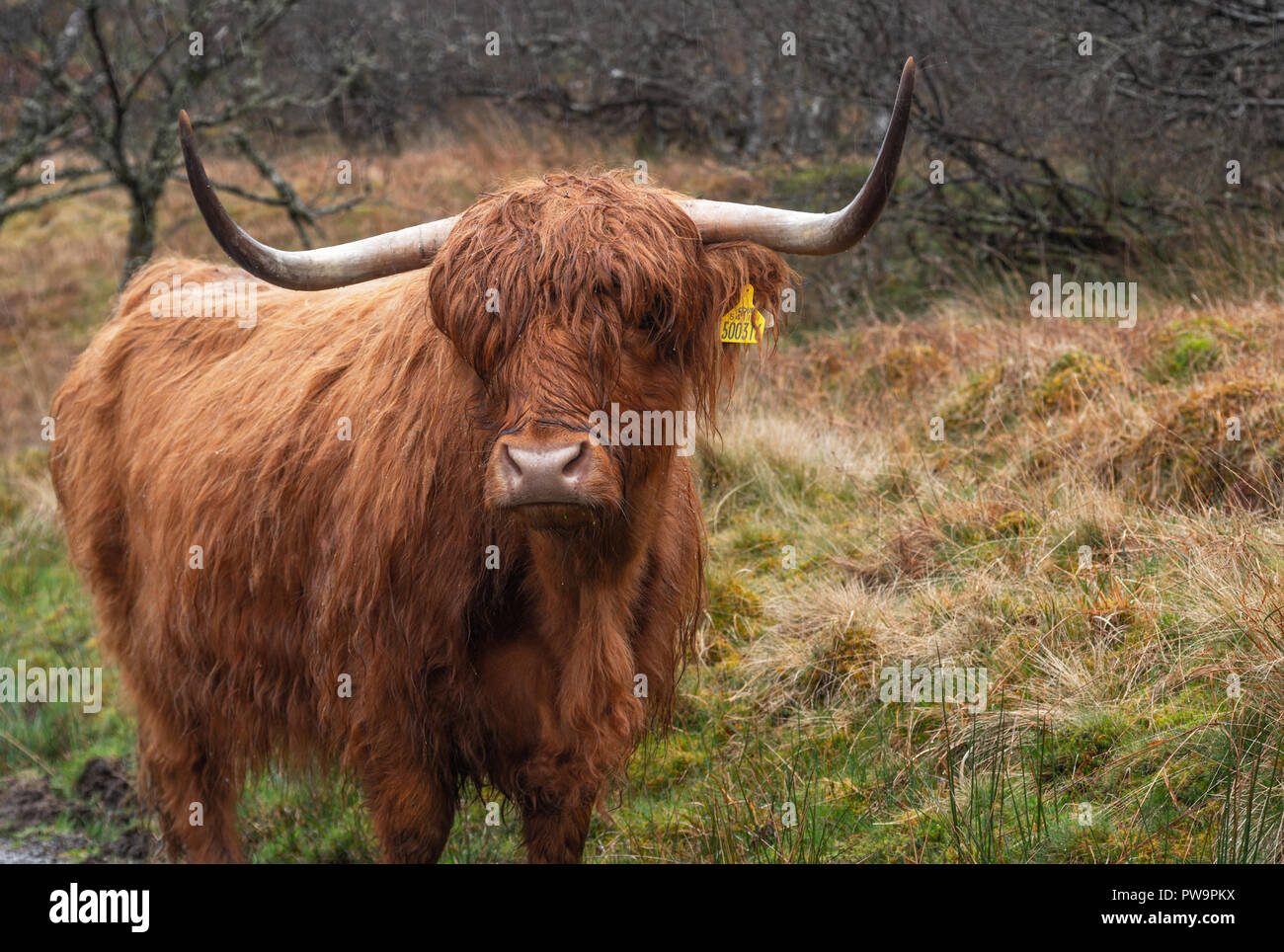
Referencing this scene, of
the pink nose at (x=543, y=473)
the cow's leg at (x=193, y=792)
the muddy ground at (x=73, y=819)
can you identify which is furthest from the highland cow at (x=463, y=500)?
the muddy ground at (x=73, y=819)

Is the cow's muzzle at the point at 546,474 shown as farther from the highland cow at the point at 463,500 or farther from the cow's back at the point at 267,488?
the cow's back at the point at 267,488

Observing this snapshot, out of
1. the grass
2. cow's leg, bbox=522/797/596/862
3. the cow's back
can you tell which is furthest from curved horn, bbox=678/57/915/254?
cow's leg, bbox=522/797/596/862

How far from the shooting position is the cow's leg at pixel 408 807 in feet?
10.0

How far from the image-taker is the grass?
117 inches

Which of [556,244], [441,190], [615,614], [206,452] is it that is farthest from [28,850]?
[441,190]

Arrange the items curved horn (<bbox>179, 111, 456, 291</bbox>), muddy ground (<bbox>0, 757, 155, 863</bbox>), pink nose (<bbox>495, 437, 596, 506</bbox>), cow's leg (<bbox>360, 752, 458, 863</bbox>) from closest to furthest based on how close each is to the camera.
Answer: pink nose (<bbox>495, 437, 596, 506</bbox>) → curved horn (<bbox>179, 111, 456, 291</bbox>) → cow's leg (<bbox>360, 752, 458, 863</bbox>) → muddy ground (<bbox>0, 757, 155, 863</bbox>)

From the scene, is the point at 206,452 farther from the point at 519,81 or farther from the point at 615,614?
→ the point at 519,81

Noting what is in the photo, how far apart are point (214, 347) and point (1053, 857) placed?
3.22 m

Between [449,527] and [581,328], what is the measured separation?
25.8 inches

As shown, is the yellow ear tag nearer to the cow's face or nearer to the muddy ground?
the cow's face

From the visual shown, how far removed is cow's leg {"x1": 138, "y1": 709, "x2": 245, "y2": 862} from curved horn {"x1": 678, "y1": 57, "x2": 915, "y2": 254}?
254cm

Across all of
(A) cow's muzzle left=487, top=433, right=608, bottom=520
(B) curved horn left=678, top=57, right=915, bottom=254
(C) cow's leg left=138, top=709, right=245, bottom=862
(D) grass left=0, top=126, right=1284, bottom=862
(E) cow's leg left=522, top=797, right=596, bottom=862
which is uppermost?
(B) curved horn left=678, top=57, right=915, bottom=254

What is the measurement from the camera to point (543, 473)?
7.55 feet

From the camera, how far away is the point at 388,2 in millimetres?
17422
